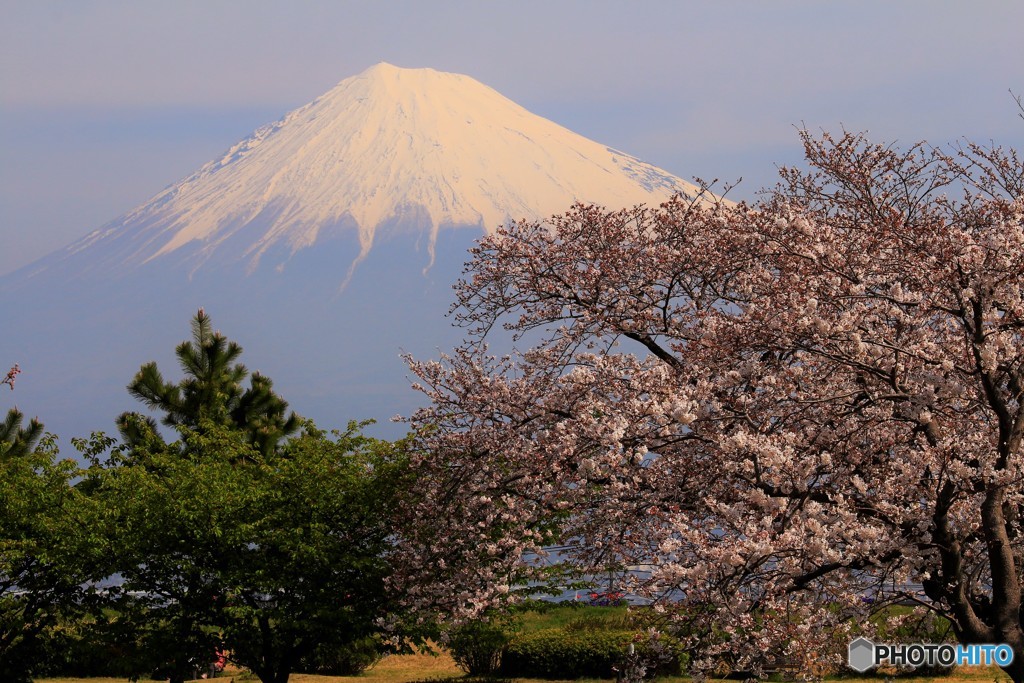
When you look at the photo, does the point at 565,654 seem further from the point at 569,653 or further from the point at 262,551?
the point at 262,551

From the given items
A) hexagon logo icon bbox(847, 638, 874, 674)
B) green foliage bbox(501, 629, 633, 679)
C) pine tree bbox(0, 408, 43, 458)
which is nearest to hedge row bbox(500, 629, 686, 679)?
green foliage bbox(501, 629, 633, 679)

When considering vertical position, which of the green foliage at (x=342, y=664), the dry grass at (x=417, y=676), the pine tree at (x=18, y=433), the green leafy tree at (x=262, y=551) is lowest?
the dry grass at (x=417, y=676)

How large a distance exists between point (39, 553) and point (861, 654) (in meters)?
15.1

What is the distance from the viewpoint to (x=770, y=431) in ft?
44.1

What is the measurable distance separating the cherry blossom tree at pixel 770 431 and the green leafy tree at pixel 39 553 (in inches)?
295

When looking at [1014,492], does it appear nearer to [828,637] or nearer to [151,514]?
[828,637]

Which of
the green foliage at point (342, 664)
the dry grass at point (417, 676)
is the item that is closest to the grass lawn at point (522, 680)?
the dry grass at point (417, 676)

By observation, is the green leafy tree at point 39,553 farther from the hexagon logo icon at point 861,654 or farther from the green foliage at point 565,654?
the hexagon logo icon at point 861,654

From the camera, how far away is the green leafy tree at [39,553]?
21.1m

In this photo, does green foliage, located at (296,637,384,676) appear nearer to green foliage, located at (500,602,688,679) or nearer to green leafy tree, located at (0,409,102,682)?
green foliage, located at (500,602,688,679)

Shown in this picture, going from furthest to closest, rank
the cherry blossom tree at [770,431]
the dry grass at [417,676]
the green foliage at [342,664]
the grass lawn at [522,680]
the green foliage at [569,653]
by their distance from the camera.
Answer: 1. the green foliage at [342,664]
2. the green foliage at [569,653]
3. the grass lawn at [522,680]
4. the dry grass at [417,676]
5. the cherry blossom tree at [770,431]

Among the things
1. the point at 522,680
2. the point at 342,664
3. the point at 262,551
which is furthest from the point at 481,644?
the point at 342,664

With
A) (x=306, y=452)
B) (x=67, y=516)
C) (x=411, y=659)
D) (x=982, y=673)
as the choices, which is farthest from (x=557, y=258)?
(x=411, y=659)

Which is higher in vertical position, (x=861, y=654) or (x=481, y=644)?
(x=861, y=654)
